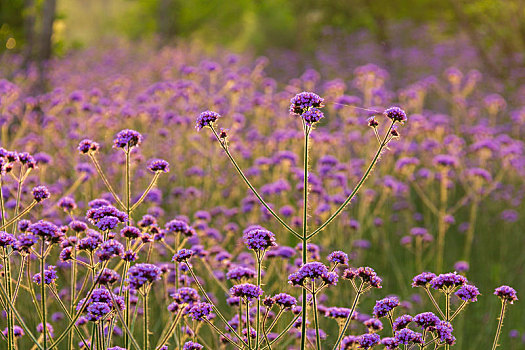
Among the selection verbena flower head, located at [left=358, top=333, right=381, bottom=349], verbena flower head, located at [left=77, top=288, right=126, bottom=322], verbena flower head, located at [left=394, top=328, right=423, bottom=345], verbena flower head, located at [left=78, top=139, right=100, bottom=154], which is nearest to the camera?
verbena flower head, located at [left=77, top=288, right=126, bottom=322]

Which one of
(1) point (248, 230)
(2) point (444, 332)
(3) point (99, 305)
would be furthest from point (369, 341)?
(1) point (248, 230)

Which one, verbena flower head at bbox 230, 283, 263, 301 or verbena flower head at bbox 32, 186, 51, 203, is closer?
verbena flower head at bbox 230, 283, 263, 301

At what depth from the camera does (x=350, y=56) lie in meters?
18.0

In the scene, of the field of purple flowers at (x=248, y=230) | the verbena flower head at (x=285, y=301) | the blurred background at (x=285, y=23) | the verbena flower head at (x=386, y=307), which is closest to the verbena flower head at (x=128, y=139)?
the field of purple flowers at (x=248, y=230)

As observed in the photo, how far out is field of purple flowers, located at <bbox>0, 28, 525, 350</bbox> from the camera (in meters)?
2.38

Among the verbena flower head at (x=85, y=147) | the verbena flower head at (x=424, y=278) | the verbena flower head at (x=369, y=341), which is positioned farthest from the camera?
the verbena flower head at (x=85, y=147)

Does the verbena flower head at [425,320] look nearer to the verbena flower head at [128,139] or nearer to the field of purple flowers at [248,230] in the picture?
the field of purple flowers at [248,230]

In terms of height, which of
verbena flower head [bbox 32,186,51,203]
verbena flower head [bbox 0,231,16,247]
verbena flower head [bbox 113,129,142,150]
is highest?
verbena flower head [bbox 113,129,142,150]

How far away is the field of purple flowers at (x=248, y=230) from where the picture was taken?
7.82 feet

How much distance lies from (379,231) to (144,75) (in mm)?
8191

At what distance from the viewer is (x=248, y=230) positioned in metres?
3.73

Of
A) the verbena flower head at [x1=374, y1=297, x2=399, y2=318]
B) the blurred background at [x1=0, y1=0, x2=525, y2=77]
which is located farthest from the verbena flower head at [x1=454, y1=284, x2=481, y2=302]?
the blurred background at [x1=0, y1=0, x2=525, y2=77]

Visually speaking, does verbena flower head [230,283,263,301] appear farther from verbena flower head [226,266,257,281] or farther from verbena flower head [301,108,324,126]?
verbena flower head [301,108,324,126]

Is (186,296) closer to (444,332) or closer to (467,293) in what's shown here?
(444,332)
